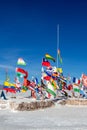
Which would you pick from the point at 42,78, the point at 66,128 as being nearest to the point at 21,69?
the point at 42,78

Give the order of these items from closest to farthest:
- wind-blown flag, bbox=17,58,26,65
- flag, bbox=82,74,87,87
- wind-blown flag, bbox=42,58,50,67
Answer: wind-blown flag, bbox=42,58,50,67, wind-blown flag, bbox=17,58,26,65, flag, bbox=82,74,87,87

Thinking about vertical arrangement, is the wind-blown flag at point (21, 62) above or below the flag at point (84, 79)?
above

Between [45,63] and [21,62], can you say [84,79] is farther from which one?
[21,62]

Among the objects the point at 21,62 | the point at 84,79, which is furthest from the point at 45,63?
the point at 84,79

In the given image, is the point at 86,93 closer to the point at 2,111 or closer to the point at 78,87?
the point at 78,87

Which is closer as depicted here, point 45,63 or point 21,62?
point 45,63

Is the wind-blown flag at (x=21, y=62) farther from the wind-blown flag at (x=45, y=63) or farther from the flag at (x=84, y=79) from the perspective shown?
the flag at (x=84, y=79)

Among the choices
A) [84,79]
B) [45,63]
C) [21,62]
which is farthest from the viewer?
[84,79]

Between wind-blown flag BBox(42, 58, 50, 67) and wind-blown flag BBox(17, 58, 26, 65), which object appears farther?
wind-blown flag BBox(17, 58, 26, 65)

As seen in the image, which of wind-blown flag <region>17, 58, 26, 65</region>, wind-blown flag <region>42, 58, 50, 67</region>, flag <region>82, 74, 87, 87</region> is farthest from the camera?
flag <region>82, 74, 87, 87</region>

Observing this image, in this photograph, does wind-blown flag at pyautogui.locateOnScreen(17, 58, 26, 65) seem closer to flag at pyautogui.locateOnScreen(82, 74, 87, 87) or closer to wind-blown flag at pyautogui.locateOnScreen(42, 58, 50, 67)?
wind-blown flag at pyautogui.locateOnScreen(42, 58, 50, 67)

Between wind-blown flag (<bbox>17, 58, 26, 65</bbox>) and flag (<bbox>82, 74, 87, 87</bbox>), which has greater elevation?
wind-blown flag (<bbox>17, 58, 26, 65</bbox>)

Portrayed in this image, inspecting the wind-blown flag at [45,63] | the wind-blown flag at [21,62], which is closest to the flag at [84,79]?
Answer: the wind-blown flag at [45,63]

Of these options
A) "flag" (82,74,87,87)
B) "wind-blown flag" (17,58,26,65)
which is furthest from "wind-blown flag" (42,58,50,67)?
"flag" (82,74,87,87)
